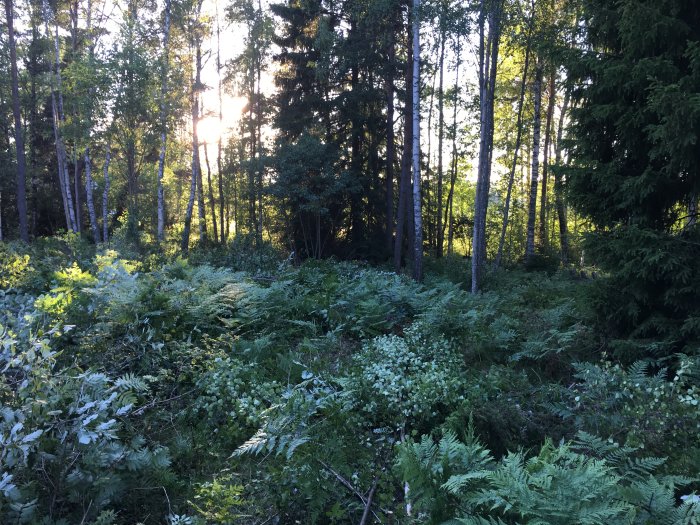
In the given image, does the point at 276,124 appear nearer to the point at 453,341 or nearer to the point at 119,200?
the point at 119,200

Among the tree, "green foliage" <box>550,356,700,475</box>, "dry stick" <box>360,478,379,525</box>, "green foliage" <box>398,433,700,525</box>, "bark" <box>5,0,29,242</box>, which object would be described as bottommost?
"dry stick" <box>360,478,379,525</box>

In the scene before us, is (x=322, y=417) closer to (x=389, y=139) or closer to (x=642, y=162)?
(x=642, y=162)

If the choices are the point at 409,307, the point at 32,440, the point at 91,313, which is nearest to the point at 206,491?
the point at 32,440

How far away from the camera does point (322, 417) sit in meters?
4.18

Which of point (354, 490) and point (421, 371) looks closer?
point (354, 490)

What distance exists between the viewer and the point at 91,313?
529 cm

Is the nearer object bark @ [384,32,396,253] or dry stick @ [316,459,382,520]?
dry stick @ [316,459,382,520]

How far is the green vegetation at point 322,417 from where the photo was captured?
7.79 ft

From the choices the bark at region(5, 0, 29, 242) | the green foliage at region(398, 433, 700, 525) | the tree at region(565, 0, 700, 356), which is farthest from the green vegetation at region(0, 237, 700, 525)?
the bark at region(5, 0, 29, 242)

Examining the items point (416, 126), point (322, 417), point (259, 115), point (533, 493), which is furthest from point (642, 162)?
point (259, 115)

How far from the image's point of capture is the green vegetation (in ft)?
7.79

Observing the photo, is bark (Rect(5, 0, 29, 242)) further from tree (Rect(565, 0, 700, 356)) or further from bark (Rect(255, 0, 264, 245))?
tree (Rect(565, 0, 700, 356))

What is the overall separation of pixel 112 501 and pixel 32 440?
0.78 meters

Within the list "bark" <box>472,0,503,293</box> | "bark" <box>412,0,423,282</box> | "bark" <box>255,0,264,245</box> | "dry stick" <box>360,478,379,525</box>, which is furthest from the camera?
"bark" <box>255,0,264,245</box>
